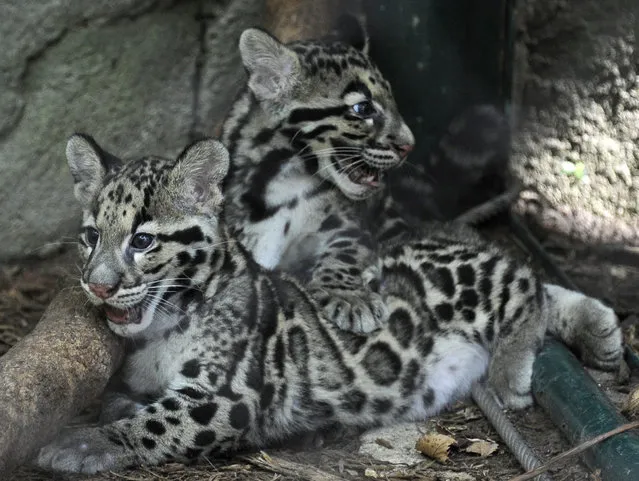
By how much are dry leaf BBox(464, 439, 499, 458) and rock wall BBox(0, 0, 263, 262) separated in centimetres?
276

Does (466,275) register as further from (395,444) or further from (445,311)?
(395,444)

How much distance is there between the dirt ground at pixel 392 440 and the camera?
4.60 meters

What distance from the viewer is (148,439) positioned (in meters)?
4.55

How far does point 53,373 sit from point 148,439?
0.54m

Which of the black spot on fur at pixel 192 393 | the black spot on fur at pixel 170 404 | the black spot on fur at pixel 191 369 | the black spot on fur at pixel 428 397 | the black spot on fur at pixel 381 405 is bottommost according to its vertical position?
the black spot on fur at pixel 428 397

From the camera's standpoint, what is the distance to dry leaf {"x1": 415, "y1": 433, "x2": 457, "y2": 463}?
4887mm

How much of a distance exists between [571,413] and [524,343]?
623mm

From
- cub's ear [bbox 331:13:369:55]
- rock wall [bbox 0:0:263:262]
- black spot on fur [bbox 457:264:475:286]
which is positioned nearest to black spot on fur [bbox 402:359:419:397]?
black spot on fur [bbox 457:264:475:286]

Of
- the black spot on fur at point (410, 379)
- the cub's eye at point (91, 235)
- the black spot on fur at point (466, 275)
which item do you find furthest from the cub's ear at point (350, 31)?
the cub's eye at point (91, 235)

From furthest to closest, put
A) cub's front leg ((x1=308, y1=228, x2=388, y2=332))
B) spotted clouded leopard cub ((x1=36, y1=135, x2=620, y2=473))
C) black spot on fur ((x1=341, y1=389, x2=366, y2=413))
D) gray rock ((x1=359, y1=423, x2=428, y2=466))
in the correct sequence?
cub's front leg ((x1=308, y1=228, x2=388, y2=332)) < black spot on fur ((x1=341, y1=389, x2=366, y2=413)) < gray rock ((x1=359, y1=423, x2=428, y2=466)) < spotted clouded leopard cub ((x1=36, y1=135, x2=620, y2=473))

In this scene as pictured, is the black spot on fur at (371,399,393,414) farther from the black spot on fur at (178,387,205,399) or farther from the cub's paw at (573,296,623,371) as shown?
the cub's paw at (573,296,623,371)

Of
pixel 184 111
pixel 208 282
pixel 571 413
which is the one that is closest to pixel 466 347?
pixel 571 413

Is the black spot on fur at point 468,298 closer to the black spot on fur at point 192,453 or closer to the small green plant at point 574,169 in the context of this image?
the small green plant at point 574,169

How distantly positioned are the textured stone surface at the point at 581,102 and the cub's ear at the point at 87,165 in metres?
2.94
